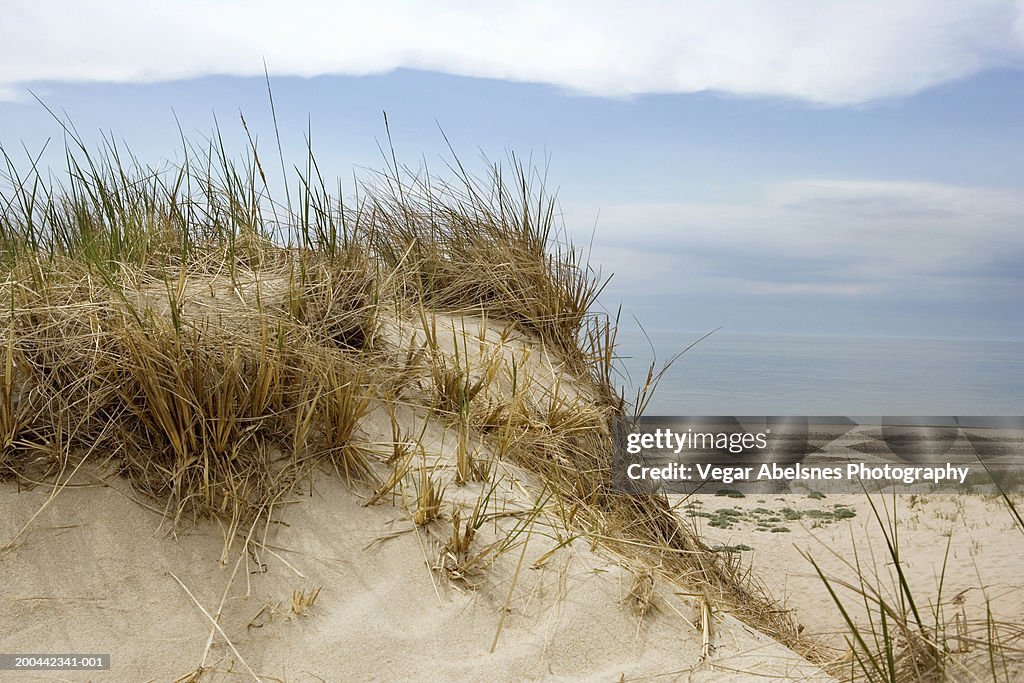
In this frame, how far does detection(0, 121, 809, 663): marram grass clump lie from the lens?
2836 millimetres

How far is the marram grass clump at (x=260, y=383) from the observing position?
112 inches

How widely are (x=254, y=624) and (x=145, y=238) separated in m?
2.04

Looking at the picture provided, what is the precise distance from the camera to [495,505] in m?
2.92

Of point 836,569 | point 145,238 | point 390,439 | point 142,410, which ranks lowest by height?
point 836,569

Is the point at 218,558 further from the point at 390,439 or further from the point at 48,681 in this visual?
the point at 390,439

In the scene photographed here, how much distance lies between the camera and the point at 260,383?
284 cm

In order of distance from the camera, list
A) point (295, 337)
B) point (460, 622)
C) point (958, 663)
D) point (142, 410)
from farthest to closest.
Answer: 1. point (295, 337)
2. point (142, 410)
3. point (460, 622)
4. point (958, 663)

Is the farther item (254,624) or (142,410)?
(142,410)

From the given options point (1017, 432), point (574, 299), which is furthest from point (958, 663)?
point (1017, 432)

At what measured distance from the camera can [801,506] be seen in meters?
8.95

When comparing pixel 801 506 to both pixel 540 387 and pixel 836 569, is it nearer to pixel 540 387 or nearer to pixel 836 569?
pixel 836 569

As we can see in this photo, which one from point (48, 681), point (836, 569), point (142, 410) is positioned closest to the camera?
point (48, 681)

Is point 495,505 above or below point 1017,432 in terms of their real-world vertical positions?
above

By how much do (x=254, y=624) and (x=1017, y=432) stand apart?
522 inches
